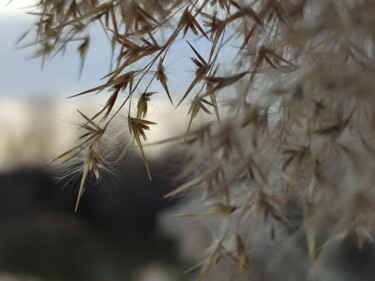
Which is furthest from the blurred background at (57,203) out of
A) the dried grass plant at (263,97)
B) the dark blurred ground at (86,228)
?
the dried grass plant at (263,97)

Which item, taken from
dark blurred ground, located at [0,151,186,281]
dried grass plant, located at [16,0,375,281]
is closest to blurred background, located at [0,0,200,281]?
dark blurred ground, located at [0,151,186,281]

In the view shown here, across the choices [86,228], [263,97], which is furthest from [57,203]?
[263,97]

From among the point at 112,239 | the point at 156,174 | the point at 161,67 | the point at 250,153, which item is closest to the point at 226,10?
the point at 161,67

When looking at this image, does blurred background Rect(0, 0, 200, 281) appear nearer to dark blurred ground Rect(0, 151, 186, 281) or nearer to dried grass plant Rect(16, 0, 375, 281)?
dark blurred ground Rect(0, 151, 186, 281)

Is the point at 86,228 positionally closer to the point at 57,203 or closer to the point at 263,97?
the point at 57,203

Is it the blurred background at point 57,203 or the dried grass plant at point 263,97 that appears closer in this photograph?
the dried grass plant at point 263,97

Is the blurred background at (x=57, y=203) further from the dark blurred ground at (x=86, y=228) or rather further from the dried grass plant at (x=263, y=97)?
the dried grass plant at (x=263, y=97)
